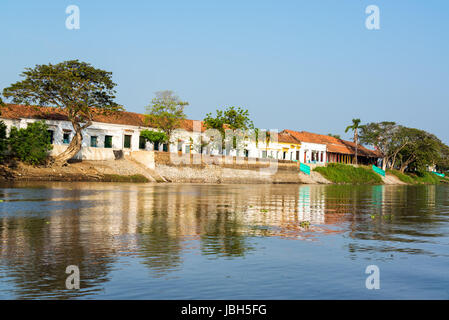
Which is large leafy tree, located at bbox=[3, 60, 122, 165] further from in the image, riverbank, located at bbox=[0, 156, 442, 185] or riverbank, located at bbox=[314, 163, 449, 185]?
riverbank, located at bbox=[314, 163, 449, 185]

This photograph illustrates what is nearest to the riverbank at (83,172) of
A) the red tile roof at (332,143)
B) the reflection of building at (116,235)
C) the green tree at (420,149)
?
the reflection of building at (116,235)

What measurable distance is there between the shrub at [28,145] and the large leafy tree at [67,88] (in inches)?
81.7

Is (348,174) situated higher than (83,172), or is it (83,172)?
(83,172)

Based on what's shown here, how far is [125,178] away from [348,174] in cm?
4003

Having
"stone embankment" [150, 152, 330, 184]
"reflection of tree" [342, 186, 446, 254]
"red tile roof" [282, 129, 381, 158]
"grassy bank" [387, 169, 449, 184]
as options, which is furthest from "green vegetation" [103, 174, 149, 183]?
"grassy bank" [387, 169, 449, 184]

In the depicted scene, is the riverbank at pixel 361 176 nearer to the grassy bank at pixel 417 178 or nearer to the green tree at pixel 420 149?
the grassy bank at pixel 417 178

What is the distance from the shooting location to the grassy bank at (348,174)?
70812 millimetres

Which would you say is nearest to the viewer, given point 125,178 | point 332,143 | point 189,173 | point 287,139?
point 125,178

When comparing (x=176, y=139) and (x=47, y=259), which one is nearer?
(x=47, y=259)

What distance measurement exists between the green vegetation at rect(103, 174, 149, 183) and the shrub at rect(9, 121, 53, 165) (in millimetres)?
5750

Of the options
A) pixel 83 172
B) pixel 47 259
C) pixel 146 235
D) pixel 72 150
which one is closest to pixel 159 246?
pixel 146 235

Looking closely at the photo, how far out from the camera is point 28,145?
138 ft

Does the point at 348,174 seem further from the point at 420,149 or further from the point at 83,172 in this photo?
the point at 83,172
